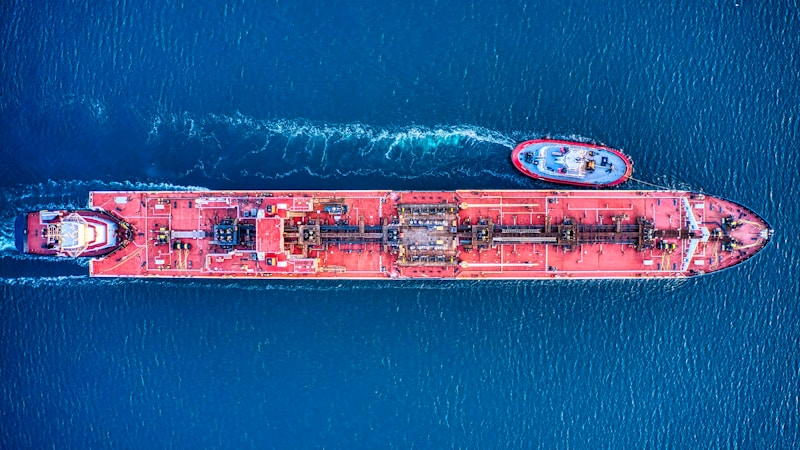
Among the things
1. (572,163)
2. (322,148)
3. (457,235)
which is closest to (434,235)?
(457,235)

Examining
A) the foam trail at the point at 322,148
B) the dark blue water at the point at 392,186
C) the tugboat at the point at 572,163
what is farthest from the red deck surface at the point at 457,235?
the foam trail at the point at 322,148

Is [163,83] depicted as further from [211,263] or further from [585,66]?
[585,66]

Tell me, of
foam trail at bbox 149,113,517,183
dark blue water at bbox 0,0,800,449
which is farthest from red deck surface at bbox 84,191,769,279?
foam trail at bbox 149,113,517,183

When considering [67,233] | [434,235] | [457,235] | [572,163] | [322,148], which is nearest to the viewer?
[67,233]

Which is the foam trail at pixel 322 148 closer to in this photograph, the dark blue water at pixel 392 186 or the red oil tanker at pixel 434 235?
the dark blue water at pixel 392 186

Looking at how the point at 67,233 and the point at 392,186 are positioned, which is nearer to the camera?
the point at 67,233

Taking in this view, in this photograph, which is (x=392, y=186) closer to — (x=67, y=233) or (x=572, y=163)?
(x=572, y=163)
